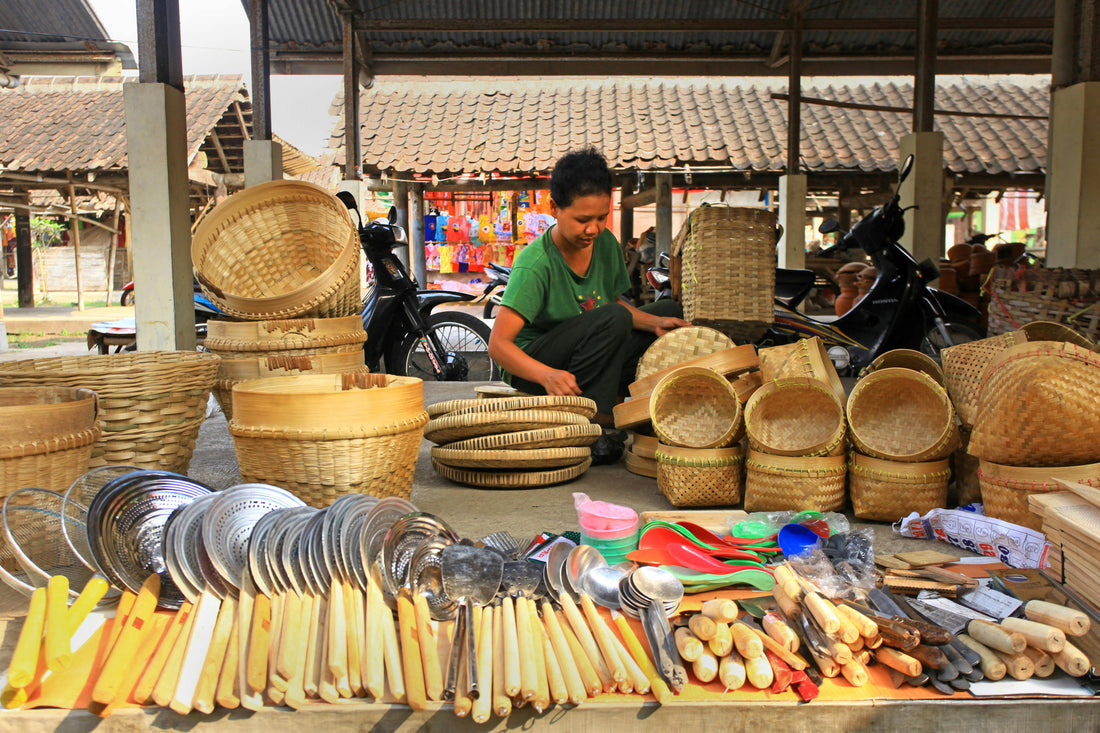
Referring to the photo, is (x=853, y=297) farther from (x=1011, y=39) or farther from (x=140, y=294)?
(x=140, y=294)

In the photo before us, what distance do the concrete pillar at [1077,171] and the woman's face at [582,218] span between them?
3285mm

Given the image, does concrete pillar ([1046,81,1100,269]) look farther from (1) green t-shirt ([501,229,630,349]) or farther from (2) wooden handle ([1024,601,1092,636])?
(2) wooden handle ([1024,601,1092,636])

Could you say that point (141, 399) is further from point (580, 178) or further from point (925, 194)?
point (925, 194)

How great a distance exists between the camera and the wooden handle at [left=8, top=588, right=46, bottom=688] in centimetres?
139

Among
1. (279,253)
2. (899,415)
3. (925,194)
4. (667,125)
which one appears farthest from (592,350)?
(667,125)

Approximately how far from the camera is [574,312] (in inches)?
137

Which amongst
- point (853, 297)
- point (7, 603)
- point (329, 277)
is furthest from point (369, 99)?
point (7, 603)

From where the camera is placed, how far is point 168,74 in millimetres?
3955

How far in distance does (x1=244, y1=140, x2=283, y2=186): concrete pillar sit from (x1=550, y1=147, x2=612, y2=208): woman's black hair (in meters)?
4.07

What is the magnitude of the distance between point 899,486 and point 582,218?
1.54 metres

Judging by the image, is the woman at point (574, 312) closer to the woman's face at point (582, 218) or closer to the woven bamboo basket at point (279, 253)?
the woman's face at point (582, 218)

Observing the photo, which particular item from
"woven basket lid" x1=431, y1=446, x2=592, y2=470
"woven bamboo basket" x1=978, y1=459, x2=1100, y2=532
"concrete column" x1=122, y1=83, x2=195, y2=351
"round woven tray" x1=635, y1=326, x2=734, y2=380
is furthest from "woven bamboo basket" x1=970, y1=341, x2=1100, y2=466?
"concrete column" x1=122, y1=83, x2=195, y2=351

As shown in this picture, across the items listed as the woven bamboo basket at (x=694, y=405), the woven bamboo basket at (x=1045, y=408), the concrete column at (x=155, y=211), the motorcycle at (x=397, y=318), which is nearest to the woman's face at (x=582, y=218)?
the woven bamboo basket at (x=694, y=405)

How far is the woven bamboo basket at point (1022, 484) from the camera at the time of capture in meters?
2.09
